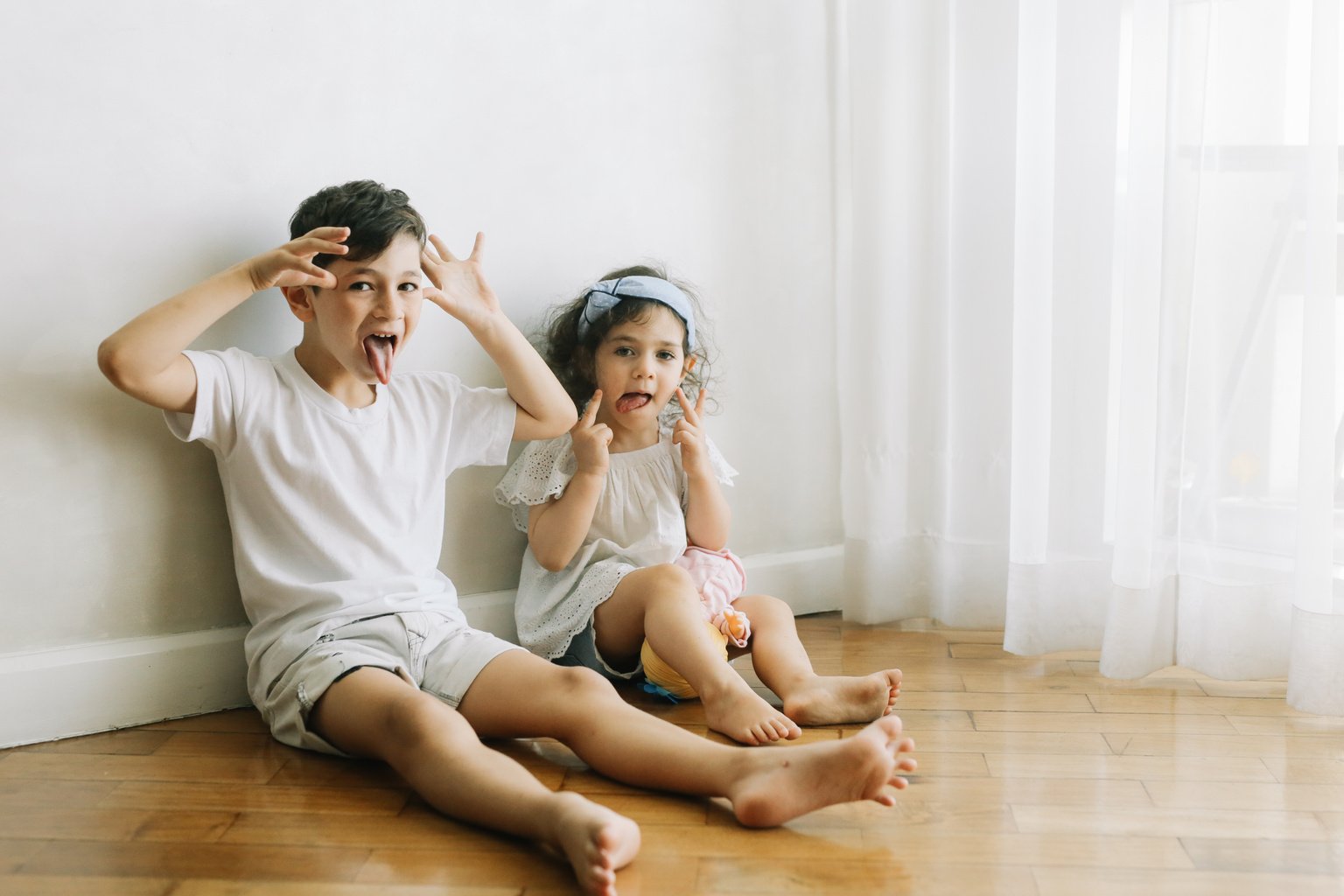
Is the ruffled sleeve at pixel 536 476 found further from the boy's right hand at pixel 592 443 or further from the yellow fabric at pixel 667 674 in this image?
the yellow fabric at pixel 667 674

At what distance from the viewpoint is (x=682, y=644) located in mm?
1438

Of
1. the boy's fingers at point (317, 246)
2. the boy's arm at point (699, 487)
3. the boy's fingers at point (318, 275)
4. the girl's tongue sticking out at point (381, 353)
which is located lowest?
the boy's arm at point (699, 487)

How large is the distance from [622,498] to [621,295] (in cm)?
29

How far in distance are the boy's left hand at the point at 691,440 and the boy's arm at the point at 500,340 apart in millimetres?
152

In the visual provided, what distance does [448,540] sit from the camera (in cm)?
167

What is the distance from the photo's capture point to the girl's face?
1.63 metres

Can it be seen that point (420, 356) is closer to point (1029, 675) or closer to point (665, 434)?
point (665, 434)

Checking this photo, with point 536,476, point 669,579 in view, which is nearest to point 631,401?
point 536,476

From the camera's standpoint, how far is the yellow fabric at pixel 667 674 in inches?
58.9

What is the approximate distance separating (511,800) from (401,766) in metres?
0.17

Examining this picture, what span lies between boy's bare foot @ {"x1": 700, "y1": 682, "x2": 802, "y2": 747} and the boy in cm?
14

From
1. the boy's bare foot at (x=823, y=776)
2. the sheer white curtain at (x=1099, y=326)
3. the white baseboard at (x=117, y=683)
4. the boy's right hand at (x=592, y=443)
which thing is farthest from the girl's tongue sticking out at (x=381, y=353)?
the sheer white curtain at (x=1099, y=326)

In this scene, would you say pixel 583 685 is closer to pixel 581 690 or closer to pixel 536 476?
pixel 581 690

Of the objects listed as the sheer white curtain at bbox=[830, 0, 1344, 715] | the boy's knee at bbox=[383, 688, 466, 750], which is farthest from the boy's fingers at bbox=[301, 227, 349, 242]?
the sheer white curtain at bbox=[830, 0, 1344, 715]
